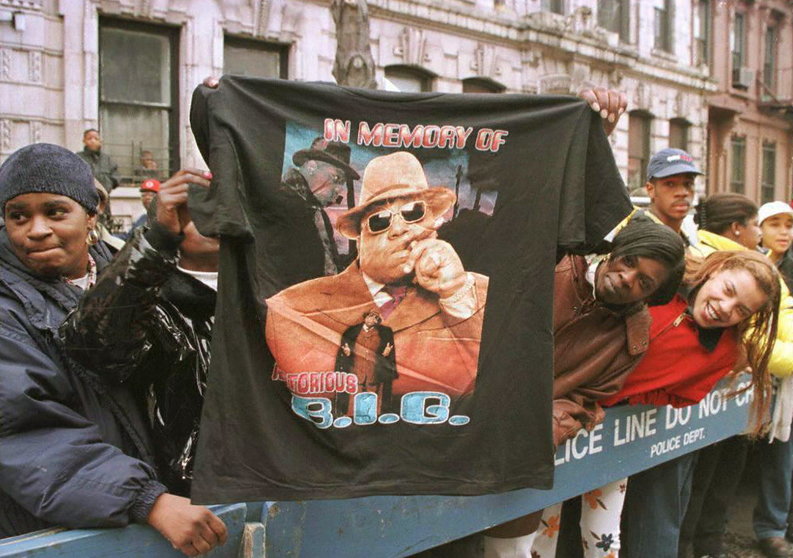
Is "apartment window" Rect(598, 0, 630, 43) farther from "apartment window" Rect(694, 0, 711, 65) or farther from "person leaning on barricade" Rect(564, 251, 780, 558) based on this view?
"person leaning on barricade" Rect(564, 251, 780, 558)

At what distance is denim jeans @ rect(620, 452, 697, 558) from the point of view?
3729 mm

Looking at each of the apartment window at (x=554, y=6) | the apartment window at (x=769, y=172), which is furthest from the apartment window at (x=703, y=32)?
the apartment window at (x=554, y=6)

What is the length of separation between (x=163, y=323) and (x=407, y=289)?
2.37ft

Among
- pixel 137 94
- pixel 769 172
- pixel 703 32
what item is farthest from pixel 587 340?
pixel 769 172

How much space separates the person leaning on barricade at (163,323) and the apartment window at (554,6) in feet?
47.8

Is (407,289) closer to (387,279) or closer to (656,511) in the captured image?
(387,279)

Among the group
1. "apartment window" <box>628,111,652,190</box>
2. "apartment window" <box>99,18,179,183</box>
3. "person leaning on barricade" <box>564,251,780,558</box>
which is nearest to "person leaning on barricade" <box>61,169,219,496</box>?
"person leaning on barricade" <box>564,251,780,558</box>

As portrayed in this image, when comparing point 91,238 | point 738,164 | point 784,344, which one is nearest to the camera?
point 91,238

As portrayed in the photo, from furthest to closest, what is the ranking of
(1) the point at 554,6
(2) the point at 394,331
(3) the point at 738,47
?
(3) the point at 738,47 < (1) the point at 554,6 < (2) the point at 394,331

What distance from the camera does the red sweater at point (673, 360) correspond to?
3.27 m

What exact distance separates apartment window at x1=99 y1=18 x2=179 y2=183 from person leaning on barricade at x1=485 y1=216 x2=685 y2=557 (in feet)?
27.8

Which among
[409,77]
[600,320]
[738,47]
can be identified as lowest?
[600,320]

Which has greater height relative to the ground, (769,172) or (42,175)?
(769,172)

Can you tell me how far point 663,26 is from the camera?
18516 millimetres
